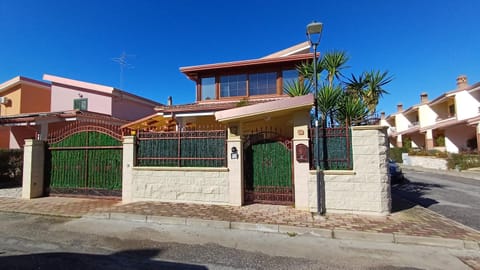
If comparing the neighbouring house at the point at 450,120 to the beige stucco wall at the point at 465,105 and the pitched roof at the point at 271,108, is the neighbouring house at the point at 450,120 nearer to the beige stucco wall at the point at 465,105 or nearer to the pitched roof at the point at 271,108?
the beige stucco wall at the point at 465,105

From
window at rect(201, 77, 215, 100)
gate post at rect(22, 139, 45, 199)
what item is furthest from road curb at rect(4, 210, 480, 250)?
window at rect(201, 77, 215, 100)

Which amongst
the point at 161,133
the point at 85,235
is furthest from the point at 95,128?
the point at 85,235

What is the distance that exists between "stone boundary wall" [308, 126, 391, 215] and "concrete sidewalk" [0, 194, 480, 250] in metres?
0.31

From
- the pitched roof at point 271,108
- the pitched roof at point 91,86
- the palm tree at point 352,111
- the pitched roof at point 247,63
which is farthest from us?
the pitched roof at point 91,86

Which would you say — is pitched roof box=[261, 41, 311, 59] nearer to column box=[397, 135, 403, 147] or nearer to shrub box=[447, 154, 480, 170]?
shrub box=[447, 154, 480, 170]

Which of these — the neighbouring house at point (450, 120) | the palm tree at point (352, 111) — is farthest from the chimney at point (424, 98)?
the palm tree at point (352, 111)

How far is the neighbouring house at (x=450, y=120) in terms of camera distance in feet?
78.8

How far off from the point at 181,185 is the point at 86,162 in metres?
4.16

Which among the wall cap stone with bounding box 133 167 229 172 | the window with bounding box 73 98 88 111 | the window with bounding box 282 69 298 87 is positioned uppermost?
the window with bounding box 282 69 298 87

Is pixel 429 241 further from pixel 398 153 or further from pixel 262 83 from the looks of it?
pixel 398 153

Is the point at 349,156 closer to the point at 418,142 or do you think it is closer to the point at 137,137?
the point at 137,137

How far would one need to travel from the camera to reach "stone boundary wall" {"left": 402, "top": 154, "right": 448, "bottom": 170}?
71.6 feet

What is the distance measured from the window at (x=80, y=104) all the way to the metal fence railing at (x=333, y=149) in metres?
16.4

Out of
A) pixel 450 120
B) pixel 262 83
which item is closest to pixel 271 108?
pixel 262 83
